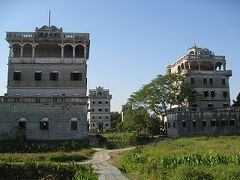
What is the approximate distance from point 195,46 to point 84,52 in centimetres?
2390

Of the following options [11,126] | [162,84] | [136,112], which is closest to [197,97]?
[162,84]

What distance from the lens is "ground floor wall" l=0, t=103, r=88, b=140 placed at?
119ft

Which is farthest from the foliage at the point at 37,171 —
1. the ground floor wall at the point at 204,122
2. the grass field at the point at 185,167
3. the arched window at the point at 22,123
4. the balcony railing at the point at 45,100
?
the ground floor wall at the point at 204,122

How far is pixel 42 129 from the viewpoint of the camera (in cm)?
3647

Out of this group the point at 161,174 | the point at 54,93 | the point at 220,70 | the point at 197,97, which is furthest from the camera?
the point at 220,70

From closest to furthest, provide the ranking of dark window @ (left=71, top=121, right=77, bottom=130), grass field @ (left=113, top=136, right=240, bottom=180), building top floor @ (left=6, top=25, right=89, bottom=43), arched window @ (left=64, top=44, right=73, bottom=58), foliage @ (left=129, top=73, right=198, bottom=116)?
grass field @ (left=113, top=136, right=240, bottom=180)
dark window @ (left=71, top=121, right=77, bottom=130)
building top floor @ (left=6, top=25, right=89, bottom=43)
arched window @ (left=64, top=44, right=73, bottom=58)
foliage @ (left=129, top=73, right=198, bottom=116)

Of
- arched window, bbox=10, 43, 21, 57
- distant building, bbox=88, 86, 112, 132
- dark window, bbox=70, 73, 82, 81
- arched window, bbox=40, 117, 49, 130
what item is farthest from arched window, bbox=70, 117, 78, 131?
distant building, bbox=88, 86, 112, 132

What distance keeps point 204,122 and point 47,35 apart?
84.2 feet

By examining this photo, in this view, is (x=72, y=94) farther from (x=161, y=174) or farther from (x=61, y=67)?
(x=161, y=174)

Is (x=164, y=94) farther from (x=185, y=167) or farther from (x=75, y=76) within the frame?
(x=185, y=167)

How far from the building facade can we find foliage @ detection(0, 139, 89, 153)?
4.77ft

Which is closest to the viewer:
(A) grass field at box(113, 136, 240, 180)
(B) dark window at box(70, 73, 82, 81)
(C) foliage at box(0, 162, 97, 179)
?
(A) grass field at box(113, 136, 240, 180)

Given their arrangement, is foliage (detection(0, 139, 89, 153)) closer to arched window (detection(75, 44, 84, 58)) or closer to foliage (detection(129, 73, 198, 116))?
arched window (detection(75, 44, 84, 58))

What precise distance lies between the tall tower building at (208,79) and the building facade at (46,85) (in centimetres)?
1975
